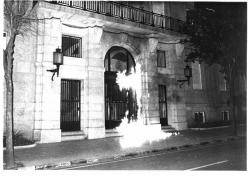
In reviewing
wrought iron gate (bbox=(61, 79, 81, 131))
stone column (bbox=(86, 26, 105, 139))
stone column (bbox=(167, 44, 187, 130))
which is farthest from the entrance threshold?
stone column (bbox=(167, 44, 187, 130))

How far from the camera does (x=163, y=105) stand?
57.0ft

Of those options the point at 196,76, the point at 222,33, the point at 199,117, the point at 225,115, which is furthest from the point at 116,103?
the point at 225,115

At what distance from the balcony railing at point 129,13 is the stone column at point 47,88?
157 centimetres

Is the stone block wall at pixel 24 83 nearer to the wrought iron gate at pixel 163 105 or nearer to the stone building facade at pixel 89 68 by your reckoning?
the stone building facade at pixel 89 68

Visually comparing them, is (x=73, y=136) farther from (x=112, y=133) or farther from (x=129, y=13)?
(x=129, y=13)

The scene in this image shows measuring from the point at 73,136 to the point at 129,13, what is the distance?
8.05 meters

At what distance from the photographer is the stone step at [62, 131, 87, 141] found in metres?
12.4

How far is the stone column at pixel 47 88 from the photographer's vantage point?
464 inches

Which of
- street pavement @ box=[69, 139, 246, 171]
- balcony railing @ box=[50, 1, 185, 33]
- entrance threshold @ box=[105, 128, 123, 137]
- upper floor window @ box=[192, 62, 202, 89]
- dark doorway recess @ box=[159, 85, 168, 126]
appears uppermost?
balcony railing @ box=[50, 1, 185, 33]

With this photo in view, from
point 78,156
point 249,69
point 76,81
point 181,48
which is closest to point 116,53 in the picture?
point 76,81

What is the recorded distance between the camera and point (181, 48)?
17.8 m

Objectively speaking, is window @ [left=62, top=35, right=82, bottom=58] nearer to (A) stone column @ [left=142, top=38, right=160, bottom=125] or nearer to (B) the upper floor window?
(A) stone column @ [left=142, top=38, right=160, bottom=125]

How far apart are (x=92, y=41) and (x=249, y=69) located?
8860 millimetres

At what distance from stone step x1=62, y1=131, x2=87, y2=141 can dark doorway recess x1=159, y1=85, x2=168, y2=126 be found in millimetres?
6144
